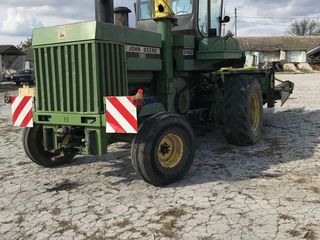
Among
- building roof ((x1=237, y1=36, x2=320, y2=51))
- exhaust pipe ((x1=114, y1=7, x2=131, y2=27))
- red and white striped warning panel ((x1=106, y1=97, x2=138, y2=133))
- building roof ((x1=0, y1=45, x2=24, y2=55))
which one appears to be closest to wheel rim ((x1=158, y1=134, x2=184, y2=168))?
red and white striped warning panel ((x1=106, y1=97, x2=138, y2=133))

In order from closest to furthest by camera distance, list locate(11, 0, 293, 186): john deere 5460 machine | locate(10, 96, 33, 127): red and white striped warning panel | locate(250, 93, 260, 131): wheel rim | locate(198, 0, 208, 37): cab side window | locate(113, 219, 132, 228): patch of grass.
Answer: locate(113, 219, 132, 228): patch of grass → locate(11, 0, 293, 186): john deere 5460 machine → locate(10, 96, 33, 127): red and white striped warning panel → locate(198, 0, 208, 37): cab side window → locate(250, 93, 260, 131): wheel rim

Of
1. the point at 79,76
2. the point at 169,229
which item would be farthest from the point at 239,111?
the point at 169,229

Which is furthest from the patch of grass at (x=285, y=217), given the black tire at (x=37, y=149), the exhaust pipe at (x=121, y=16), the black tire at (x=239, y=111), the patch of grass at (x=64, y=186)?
the exhaust pipe at (x=121, y=16)

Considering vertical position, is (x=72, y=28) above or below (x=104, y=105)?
above

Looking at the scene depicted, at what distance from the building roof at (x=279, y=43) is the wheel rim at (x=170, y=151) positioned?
179 ft

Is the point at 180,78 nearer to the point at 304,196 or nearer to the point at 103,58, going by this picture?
the point at 103,58

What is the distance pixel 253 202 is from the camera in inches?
194

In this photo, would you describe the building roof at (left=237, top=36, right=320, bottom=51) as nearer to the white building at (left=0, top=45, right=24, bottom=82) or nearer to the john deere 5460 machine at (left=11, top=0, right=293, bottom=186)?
the white building at (left=0, top=45, right=24, bottom=82)

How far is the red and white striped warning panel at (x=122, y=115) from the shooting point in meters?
5.27

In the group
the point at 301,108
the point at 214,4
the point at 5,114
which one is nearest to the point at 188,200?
the point at 214,4

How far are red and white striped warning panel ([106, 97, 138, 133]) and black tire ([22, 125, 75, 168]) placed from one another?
5.47 feet

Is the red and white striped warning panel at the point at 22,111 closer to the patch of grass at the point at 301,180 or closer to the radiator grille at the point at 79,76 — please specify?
the radiator grille at the point at 79,76

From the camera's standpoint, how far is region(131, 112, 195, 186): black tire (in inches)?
210

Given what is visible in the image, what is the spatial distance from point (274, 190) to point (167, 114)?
167cm
